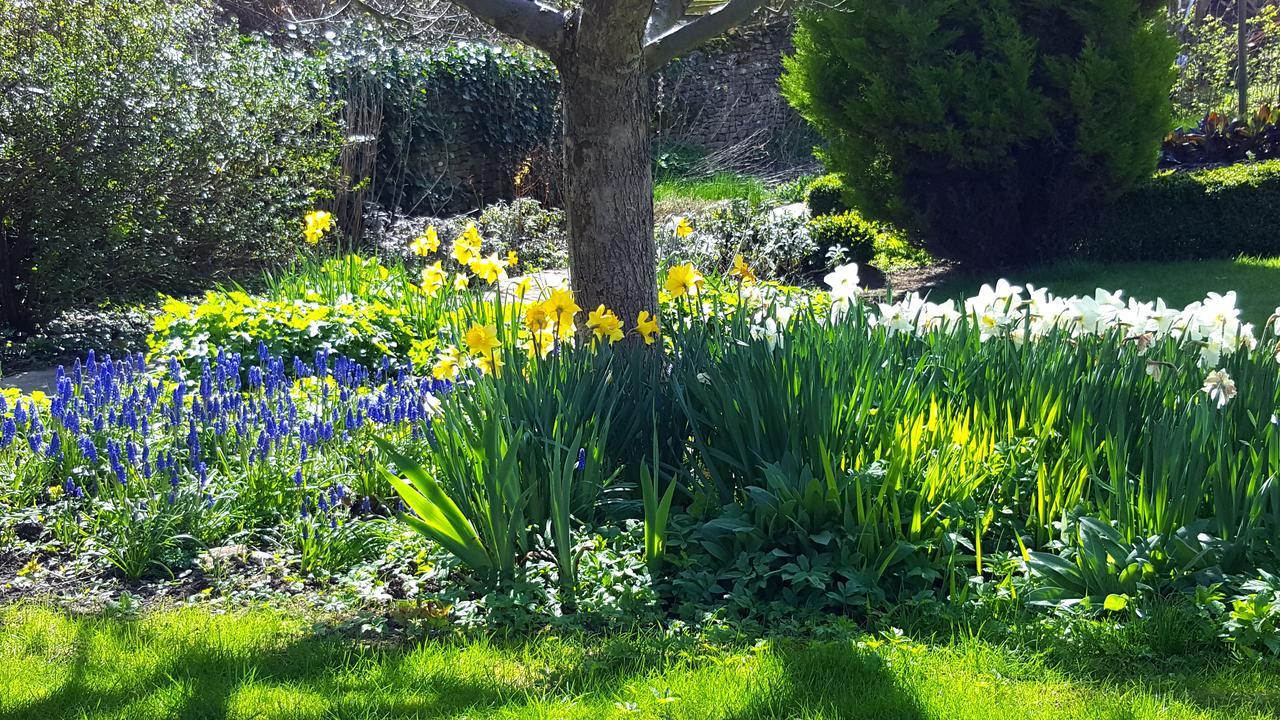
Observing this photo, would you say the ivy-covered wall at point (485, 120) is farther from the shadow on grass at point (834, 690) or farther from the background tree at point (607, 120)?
the shadow on grass at point (834, 690)

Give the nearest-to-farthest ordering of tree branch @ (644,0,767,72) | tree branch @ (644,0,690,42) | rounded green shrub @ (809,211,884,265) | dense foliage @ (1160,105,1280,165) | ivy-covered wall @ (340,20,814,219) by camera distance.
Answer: tree branch @ (644,0,767,72) < tree branch @ (644,0,690,42) < rounded green shrub @ (809,211,884,265) < dense foliage @ (1160,105,1280,165) < ivy-covered wall @ (340,20,814,219)

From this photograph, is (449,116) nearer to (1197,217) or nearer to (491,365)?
(1197,217)

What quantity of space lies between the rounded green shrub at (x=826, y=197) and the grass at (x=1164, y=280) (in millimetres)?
1698

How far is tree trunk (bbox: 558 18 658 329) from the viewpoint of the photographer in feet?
13.4

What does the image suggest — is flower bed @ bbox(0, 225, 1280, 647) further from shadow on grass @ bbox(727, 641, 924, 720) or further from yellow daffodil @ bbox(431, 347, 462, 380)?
shadow on grass @ bbox(727, 641, 924, 720)

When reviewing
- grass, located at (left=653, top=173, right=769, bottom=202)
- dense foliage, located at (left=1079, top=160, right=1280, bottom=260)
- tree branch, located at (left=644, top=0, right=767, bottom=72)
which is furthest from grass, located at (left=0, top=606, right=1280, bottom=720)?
grass, located at (left=653, top=173, right=769, bottom=202)

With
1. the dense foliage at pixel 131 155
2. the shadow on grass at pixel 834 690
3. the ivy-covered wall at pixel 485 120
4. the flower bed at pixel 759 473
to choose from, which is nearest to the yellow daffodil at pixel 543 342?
the flower bed at pixel 759 473

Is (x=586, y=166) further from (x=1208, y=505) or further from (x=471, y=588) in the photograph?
(x=1208, y=505)

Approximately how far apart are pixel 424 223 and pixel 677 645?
9232mm

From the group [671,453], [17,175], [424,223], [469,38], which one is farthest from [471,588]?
[469,38]

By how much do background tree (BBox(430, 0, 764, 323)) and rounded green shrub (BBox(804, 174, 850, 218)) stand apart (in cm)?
640

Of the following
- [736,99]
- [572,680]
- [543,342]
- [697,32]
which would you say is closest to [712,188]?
[736,99]

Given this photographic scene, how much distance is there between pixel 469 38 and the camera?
16.8 m

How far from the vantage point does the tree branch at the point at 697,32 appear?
424 centimetres
